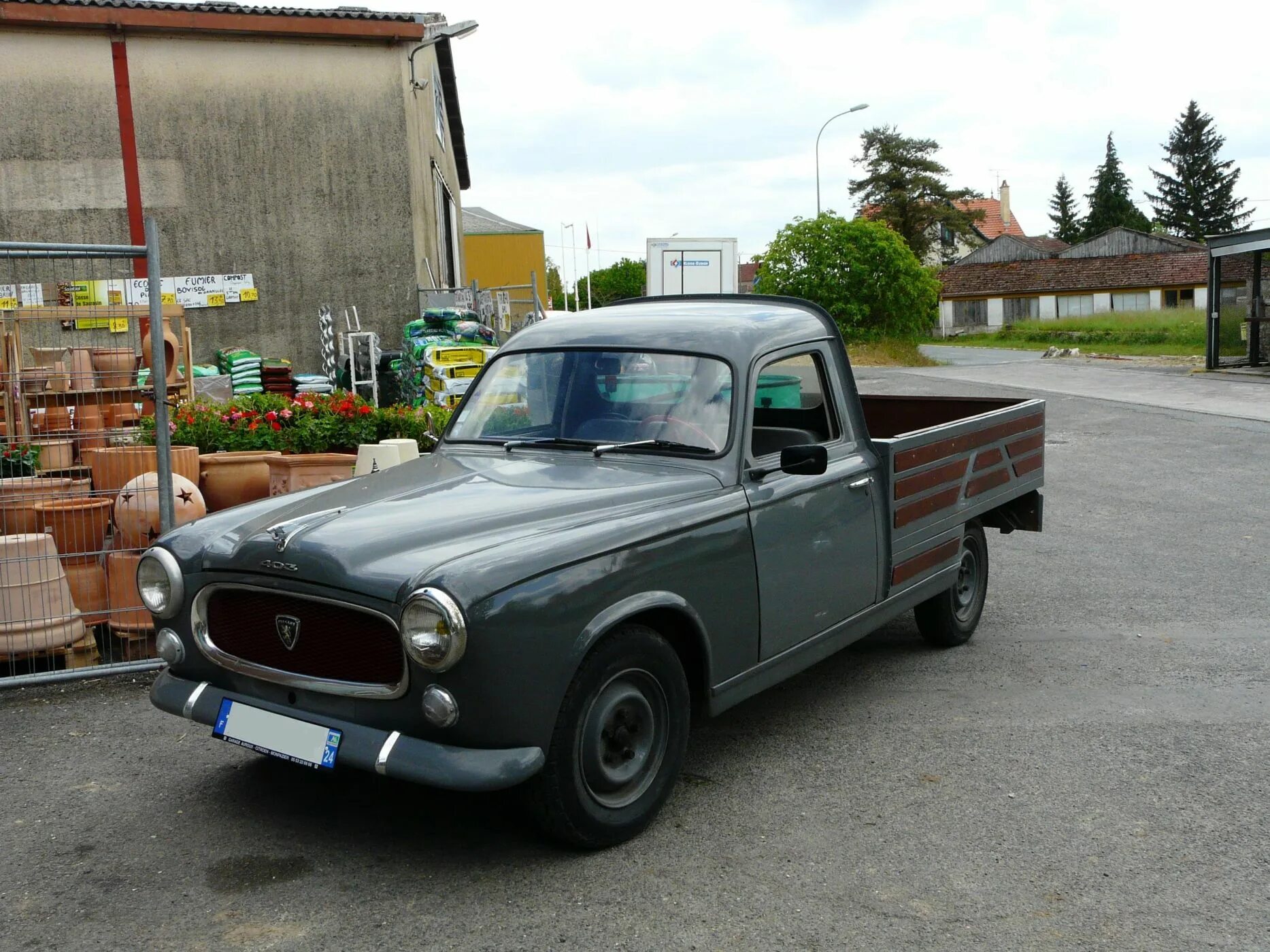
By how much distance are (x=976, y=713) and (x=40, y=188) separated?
16.0m

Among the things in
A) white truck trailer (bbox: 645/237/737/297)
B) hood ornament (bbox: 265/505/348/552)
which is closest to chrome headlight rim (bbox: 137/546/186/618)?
hood ornament (bbox: 265/505/348/552)

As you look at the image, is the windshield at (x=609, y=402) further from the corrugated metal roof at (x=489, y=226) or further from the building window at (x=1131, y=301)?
the building window at (x=1131, y=301)

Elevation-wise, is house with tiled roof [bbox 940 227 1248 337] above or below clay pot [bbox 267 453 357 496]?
above

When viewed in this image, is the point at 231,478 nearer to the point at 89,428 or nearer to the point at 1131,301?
the point at 89,428

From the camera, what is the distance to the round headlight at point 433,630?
329cm

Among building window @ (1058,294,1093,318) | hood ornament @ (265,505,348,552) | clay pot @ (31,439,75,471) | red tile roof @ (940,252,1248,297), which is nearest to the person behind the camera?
hood ornament @ (265,505,348,552)

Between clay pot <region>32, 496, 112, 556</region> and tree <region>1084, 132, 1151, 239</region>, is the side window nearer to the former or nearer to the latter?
clay pot <region>32, 496, 112, 556</region>

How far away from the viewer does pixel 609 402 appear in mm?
4812

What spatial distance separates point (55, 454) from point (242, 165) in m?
11.2

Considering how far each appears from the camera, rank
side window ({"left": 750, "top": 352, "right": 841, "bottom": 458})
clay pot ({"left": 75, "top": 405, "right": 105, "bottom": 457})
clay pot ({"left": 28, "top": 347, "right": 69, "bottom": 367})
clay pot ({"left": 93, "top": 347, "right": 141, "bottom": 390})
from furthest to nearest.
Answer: clay pot ({"left": 28, "top": 347, "right": 69, "bottom": 367}), clay pot ({"left": 93, "top": 347, "right": 141, "bottom": 390}), clay pot ({"left": 75, "top": 405, "right": 105, "bottom": 457}), side window ({"left": 750, "top": 352, "right": 841, "bottom": 458})

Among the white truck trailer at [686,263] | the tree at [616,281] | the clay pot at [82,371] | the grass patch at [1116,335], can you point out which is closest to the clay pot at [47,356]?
the clay pot at [82,371]

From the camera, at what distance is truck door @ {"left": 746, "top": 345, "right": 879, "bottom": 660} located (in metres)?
4.47

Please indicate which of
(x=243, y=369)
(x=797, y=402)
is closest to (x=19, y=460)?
(x=797, y=402)

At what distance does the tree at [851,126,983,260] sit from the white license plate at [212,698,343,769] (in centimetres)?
7249
